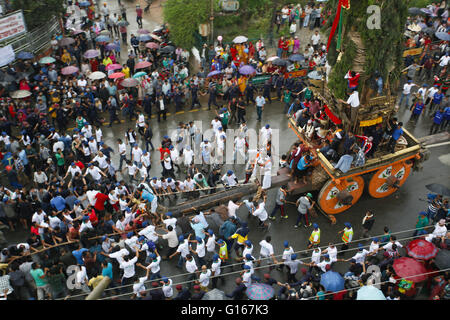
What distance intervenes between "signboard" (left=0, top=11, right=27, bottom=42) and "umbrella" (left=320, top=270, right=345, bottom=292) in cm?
1800

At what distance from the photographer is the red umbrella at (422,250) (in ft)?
36.4

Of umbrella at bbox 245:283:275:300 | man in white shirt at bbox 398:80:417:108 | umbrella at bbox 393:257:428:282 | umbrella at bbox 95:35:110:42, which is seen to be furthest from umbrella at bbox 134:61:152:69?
umbrella at bbox 393:257:428:282

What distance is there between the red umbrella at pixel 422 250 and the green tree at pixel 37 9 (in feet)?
65.8

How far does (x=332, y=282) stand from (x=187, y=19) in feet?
54.5

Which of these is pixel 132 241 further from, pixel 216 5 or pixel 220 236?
pixel 216 5

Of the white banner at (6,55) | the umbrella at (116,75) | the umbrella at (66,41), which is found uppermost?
the white banner at (6,55)

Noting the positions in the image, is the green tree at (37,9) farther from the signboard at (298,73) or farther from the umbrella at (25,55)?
the signboard at (298,73)

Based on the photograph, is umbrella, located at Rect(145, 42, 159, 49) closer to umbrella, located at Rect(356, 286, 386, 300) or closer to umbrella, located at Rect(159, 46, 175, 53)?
umbrella, located at Rect(159, 46, 175, 53)

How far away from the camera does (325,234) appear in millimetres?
13484

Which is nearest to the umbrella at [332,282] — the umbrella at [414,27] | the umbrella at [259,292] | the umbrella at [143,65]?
the umbrella at [259,292]

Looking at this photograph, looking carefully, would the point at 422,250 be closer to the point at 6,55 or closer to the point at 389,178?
the point at 389,178

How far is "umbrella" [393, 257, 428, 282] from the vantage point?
1058cm

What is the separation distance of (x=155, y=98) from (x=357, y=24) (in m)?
10.2

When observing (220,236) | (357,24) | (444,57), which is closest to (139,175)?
(220,236)
